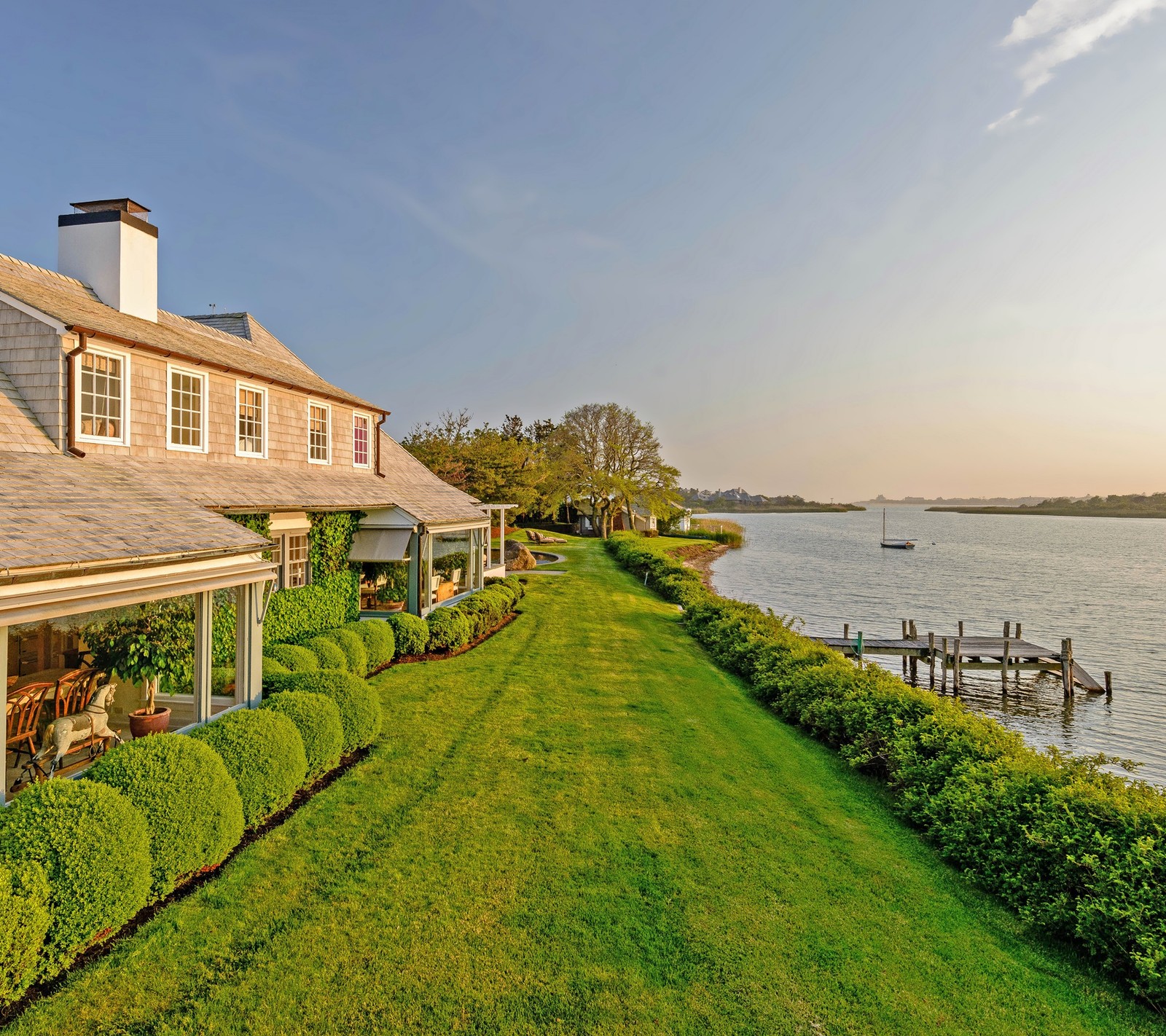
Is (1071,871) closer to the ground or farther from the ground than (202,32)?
closer to the ground

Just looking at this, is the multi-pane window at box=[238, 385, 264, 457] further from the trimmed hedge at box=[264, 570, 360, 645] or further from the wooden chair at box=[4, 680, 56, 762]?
the wooden chair at box=[4, 680, 56, 762]

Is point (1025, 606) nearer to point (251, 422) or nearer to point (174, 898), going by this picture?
point (251, 422)

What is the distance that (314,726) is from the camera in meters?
7.56

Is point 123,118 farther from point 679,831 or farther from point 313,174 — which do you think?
point 679,831

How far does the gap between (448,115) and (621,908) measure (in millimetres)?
23571

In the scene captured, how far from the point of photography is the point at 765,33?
1555 centimetres

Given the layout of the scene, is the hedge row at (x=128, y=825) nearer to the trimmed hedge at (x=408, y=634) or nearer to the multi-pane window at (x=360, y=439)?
the trimmed hedge at (x=408, y=634)

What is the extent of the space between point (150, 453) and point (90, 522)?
447 cm

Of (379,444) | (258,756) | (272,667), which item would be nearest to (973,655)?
(379,444)

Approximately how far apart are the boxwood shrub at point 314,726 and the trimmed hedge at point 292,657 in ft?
5.78

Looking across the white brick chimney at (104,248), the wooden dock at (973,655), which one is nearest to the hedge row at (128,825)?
the white brick chimney at (104,248)

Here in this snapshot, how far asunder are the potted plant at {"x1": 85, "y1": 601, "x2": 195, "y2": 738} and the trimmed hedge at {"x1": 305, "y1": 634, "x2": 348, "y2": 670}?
182 centimetres

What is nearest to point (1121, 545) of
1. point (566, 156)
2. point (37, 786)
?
point (566, 156)

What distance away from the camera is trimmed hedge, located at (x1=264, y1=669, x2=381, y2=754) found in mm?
8523
